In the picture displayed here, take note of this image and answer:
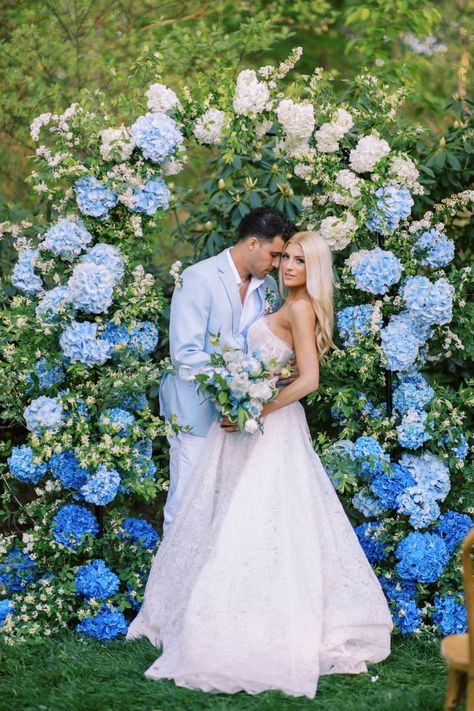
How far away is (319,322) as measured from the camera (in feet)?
14.3

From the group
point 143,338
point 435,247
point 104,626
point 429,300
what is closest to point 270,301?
point 143,338

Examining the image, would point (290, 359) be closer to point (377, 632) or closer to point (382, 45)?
point (377, 632)

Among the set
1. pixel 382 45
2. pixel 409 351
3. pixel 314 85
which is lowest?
pixel 409 351

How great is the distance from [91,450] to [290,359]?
1018mm

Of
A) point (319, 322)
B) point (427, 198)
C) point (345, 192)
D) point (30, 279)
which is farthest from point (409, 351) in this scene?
point (30, 279)

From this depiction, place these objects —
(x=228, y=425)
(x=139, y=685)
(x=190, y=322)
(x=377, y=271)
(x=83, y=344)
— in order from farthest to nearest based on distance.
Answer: (x=377, y=271), (x=190, y=322), (x=83, y=344), (x=228, y=425), (x=139, y=685)

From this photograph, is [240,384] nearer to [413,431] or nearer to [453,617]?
[413,431]

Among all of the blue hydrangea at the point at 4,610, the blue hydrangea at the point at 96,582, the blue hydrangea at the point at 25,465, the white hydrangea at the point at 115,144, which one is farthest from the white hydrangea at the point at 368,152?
the blue hydrangea at the point at 4,610

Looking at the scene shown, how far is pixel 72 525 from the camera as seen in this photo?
4609 mm

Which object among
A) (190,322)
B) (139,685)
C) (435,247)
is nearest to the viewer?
(139,685)

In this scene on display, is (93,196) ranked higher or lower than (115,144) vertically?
lower

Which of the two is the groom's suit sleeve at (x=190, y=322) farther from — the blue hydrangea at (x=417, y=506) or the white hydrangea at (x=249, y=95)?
the blue hydrangea at (x=417, y=506)

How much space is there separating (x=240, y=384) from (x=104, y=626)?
147cm

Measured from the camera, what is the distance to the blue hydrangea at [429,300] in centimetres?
455
